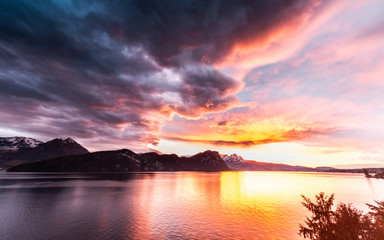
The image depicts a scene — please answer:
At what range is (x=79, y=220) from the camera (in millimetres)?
37750

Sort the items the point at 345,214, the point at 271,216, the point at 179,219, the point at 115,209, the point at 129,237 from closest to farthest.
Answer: the point at 345,214 → the point at 129,237 → the point at 179,219 → the point at 271,216 → the point at 115,209

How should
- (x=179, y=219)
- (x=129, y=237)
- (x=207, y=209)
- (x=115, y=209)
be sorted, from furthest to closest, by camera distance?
(x=207, y=209) → (x=115, y=209) → (x=179, y=219) → (x=129, y=237)

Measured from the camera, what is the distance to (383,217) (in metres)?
17.0

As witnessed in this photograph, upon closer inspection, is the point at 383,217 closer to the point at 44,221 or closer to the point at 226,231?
the point at 226,231

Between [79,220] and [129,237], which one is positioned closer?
[129,237]

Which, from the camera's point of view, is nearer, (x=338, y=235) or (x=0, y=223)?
(x=338, y=235)

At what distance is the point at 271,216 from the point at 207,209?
54.2 feet

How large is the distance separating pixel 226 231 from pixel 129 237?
1707 centimetres

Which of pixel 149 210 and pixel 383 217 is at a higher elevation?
pixel 383 217

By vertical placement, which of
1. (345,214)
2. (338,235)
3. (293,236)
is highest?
(345,214)

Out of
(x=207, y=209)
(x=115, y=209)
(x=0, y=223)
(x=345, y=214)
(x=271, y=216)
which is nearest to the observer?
(x=345, y=214)

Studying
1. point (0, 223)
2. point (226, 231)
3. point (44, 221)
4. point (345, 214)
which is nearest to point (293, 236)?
point (226, 231)

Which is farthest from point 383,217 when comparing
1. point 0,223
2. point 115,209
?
point 0,223

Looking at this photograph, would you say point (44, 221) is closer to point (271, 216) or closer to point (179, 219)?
point (179, 219)
